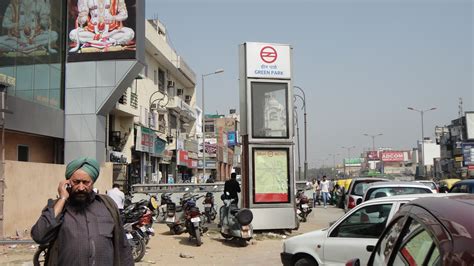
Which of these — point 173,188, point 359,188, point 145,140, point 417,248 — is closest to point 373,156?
point 145,140

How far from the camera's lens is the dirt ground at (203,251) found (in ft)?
35.8

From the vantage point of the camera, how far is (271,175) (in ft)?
49.4

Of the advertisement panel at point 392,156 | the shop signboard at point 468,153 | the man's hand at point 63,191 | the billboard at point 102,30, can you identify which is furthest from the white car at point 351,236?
the advertisement panel at point 392,156

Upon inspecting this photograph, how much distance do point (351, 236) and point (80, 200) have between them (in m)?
4.57

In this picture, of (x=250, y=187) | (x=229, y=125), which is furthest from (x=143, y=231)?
(x=229, y=125)

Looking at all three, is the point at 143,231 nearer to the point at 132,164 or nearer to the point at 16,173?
the point at 16,173

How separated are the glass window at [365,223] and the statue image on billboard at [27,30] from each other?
15.3 metres

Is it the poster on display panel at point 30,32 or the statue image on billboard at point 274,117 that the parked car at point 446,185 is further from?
the poster on display panel at point 30,32

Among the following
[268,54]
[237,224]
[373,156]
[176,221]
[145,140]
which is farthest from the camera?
[373,156]

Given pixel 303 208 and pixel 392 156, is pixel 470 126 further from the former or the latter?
pixel 303 208

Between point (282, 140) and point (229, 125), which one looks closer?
point (282, 140)

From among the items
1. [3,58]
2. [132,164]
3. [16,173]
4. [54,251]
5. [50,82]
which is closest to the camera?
[54,251]

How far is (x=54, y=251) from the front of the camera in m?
3.63

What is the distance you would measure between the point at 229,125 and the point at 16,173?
67.9 metres
